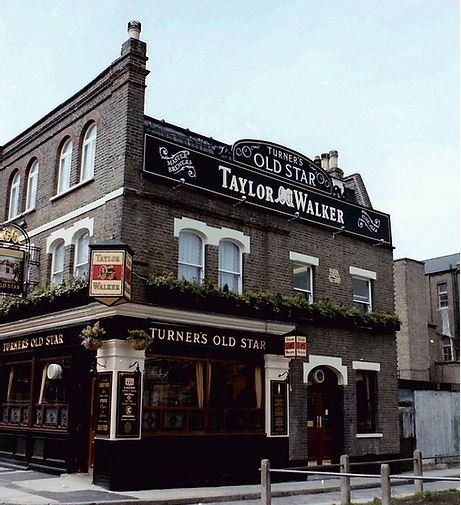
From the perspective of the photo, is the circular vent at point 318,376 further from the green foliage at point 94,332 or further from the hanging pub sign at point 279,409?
the green foliage at point 94,332

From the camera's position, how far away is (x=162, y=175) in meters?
16.1

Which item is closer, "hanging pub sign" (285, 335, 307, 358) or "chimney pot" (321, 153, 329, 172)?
"hanging pub sign" (285, 335, 307, 358)

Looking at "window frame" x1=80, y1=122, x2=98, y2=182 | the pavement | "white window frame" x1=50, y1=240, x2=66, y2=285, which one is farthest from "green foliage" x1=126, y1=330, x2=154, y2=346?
"window frame" x1=80, y1=122, x2=98, y2=182

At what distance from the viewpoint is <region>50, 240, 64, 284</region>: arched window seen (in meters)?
17.6

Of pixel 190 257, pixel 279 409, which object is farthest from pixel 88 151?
pixel 279 409

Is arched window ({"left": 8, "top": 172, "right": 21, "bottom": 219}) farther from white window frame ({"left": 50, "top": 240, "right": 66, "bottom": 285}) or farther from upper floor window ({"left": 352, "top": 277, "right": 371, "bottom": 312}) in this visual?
upper floor window ({"left": 352, "top": 277, "right": 371, "bottom": 312})

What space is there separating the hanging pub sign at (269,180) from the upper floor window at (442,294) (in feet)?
90.3

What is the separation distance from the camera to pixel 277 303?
1734 centimetres

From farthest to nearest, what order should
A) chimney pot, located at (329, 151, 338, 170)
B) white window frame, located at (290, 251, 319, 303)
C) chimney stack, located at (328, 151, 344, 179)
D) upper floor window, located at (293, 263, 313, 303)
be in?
chimney pot, located at (329, 151, 338, 170)
chimney stack, located at (328, 151, 344, 179)
upper floor window, located at (293, 263, 313, 303)
white window frame, located at (290, 251, 319, 303)

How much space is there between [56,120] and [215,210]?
5.67 metres

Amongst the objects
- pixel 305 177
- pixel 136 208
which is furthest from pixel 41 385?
pixel 305 177

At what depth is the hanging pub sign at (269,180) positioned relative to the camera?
53.8ft

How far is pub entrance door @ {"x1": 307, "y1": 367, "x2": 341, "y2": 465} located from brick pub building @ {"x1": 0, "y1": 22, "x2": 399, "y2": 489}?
2.0 inches

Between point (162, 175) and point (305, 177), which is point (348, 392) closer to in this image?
point (305, 177)
